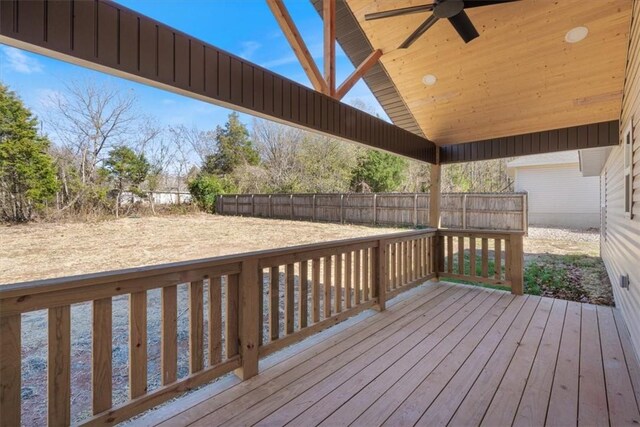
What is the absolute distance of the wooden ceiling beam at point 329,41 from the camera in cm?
Result: 297

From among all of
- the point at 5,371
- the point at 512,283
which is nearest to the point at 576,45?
the point at 512,283

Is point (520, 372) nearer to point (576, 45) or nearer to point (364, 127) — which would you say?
point (364, 127)

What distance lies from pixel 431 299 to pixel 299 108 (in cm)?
268

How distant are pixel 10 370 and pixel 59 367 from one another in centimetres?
16

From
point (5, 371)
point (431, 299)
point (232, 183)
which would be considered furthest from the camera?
point (232, 183)

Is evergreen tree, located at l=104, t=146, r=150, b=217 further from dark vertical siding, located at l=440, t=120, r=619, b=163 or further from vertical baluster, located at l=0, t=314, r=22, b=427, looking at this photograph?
vertical baluster, located at l=0, t=314, r=22, b=427

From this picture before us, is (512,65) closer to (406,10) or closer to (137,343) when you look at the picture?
(406,10)

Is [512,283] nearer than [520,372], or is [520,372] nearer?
[520,372]

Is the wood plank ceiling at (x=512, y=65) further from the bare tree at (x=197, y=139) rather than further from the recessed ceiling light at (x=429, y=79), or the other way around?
the bare tree at (x=197, y=139)

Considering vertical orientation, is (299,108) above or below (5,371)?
above

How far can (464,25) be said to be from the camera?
259cm

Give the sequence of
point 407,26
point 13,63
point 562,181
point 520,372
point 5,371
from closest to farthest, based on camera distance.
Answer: point 5,371
point 520,372
point 407,26
point 13,63
point 562,181

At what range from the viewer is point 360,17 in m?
3.55

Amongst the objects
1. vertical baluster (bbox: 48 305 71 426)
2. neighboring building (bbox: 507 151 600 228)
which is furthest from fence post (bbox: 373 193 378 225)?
vertical baluster (bbox: 48 305 71 426)
